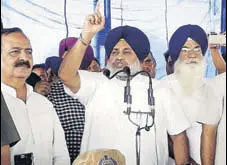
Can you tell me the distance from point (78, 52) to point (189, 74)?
508 mm

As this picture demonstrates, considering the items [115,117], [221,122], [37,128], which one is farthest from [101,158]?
[221,122]

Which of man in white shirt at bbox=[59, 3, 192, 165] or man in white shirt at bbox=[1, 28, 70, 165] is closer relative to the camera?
man in white shirt at bbox=[1, 28, 70, 165]

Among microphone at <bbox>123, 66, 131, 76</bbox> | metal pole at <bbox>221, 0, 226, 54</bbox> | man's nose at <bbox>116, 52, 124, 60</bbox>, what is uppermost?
metal pole at <bbox>221, 0, 226, 54</bbox>

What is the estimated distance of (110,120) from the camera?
6.49ft

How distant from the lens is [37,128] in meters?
1.92

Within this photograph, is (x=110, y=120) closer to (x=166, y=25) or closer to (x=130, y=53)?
(x=130, y=53)

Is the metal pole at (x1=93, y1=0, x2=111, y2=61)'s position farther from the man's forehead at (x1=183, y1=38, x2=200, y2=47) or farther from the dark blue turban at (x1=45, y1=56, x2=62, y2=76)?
the man's forehead at (x1=183, y1=38, x2=200, y2=47)

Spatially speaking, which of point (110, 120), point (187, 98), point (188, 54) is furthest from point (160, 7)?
point (110, 120)

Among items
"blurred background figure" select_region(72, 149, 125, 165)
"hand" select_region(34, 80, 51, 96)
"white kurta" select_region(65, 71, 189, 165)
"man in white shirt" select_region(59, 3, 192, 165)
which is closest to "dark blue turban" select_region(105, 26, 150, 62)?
"man in white shirt" select_region(59, 3, 192, 165)

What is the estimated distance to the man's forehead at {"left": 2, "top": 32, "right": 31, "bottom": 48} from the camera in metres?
1.84

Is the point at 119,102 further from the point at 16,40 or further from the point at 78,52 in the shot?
the point at 16,40

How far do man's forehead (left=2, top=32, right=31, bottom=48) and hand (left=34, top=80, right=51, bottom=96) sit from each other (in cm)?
17

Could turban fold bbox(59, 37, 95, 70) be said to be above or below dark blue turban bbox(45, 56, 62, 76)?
above

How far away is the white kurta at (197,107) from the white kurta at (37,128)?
0.53 m
